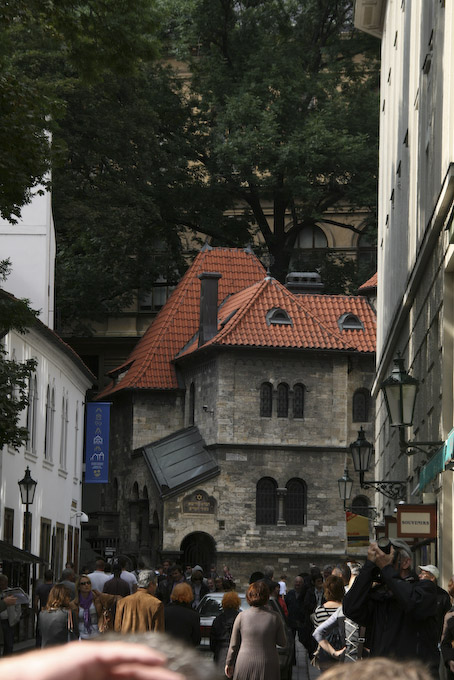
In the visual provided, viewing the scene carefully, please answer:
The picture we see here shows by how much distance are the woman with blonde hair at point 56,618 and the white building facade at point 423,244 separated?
3.74 metres

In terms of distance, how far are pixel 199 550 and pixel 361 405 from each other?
30.6ft

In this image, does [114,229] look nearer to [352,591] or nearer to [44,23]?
[44,23]

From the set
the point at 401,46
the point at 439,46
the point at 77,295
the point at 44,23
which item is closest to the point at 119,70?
the point at 44,23

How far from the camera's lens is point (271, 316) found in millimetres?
53719

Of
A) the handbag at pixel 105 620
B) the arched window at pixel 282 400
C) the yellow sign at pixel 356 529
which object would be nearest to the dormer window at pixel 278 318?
the arched window at pixel 282 400

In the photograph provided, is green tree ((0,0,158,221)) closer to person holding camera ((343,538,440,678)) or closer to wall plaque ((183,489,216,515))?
person holding camera ((343,538,440,678))

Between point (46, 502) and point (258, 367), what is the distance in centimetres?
1609

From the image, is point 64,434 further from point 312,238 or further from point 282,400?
point 312,238

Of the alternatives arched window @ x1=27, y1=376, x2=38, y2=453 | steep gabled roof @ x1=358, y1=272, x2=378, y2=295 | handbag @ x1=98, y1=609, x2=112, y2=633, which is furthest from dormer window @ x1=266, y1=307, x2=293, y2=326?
handbag @ x1=98, y1=609, x2=112, y2=633

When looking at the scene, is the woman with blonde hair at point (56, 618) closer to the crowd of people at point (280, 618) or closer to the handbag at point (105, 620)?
the crowd of people at point (280, 618)

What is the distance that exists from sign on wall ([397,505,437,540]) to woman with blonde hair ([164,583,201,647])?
247cm

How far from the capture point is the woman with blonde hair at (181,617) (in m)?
12.0

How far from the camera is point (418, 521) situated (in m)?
13.4

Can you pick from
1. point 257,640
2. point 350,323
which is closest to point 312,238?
point 350,323
